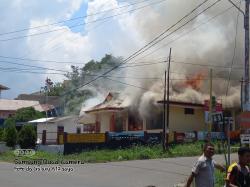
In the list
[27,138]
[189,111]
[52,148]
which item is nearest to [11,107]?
[27,138]

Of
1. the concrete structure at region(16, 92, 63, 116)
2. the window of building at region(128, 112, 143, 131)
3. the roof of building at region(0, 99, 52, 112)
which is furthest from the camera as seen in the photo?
the roof of building at region(0, 99, 52, 112)

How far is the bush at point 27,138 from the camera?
36594 mm

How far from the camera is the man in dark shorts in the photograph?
657 cm

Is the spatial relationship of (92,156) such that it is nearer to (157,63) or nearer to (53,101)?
(157,63)

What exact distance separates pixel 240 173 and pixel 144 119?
35562 mm

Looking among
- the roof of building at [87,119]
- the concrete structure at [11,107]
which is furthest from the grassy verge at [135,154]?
the concrete structure at [11,107]

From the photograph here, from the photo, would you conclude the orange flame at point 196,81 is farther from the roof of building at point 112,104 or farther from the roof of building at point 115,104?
the roof of building at point 112,104

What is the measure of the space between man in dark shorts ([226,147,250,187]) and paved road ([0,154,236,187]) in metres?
8.92

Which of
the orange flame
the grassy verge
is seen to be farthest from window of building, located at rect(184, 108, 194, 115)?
the grassy verge

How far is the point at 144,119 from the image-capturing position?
4216cm

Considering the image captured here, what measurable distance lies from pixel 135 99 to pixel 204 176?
115 ft

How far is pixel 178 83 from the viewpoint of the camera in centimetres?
4422

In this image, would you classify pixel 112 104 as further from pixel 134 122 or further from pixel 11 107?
pixel 11 107

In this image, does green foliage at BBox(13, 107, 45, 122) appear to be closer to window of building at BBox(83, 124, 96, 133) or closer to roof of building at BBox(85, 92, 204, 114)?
window of building at BBox(83, 124, 96, 133)
